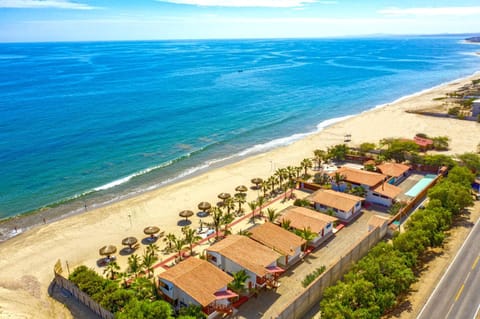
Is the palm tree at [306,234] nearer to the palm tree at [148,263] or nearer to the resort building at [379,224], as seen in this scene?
the resort building at [379,224]

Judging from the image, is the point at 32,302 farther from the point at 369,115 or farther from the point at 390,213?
the point at 369,115

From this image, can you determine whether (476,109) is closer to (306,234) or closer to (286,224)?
(286,224)

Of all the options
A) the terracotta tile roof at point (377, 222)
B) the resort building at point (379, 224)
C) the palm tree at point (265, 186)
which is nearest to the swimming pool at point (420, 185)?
the terracotta tile roof at point (377, 222)

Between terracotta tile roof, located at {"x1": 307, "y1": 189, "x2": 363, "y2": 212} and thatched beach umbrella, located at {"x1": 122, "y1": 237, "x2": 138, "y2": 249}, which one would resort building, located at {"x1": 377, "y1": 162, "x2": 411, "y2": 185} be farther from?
thatched beach umbrella, located at {"x1": 122, "y1": 237, "x2": 138, "y2": 249}

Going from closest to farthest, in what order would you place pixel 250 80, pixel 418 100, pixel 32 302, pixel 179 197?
pixel 32 302
pixel 179 197
pixel 418 100
pixel 250 80

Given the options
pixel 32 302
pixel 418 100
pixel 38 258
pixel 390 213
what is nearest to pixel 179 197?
pixel 38 258

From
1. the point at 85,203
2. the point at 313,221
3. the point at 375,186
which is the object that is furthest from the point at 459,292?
the point at 85,203
